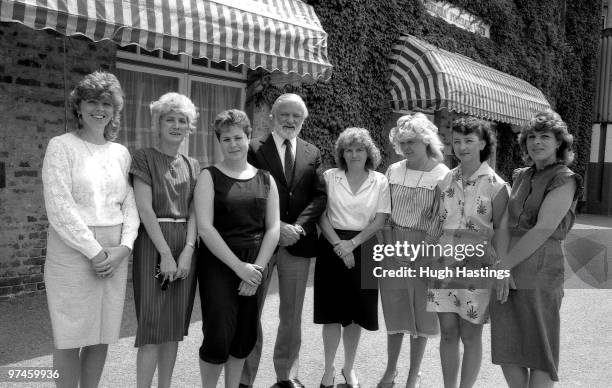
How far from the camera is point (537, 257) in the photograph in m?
3.09

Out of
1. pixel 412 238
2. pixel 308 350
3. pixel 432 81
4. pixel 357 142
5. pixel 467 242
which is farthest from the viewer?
pixel 432 81

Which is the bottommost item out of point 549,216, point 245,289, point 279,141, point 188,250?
point 245,289

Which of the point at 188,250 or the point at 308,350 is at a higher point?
the point at 188,250

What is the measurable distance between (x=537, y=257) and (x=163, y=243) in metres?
2.14

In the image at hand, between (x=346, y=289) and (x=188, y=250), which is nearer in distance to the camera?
(x=188, y=250)

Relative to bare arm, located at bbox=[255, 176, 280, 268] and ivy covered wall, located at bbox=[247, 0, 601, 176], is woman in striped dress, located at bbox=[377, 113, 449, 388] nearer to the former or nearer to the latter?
bare arm, located at bbox=[255, 176, 280, 268]

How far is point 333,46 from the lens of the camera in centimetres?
892

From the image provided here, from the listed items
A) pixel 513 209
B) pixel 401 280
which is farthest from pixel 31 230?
pixel 513 209

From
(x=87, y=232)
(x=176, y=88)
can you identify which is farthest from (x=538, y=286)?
(x=176, y=88)

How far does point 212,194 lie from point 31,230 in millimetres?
3640

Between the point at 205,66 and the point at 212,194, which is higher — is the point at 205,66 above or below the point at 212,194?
above

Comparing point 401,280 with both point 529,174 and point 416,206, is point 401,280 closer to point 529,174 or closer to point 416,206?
point 416,206

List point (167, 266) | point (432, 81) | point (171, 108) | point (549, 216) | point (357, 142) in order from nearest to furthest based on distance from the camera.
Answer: point (549, 216) → point (167, 266) → point (171, 108) → point (357, 142) → point (432, 81)

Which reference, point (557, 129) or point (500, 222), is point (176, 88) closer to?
point (500, 222)
